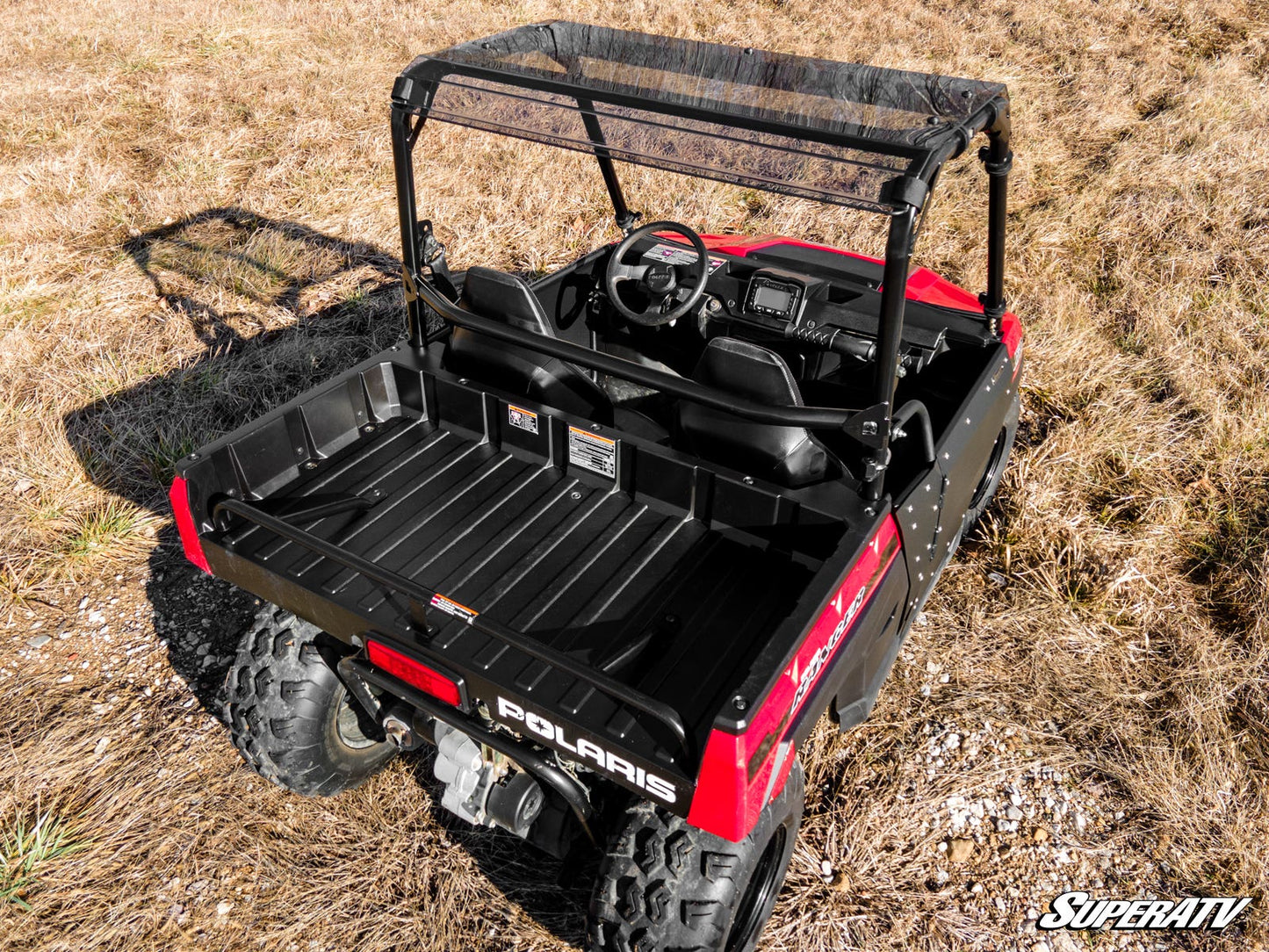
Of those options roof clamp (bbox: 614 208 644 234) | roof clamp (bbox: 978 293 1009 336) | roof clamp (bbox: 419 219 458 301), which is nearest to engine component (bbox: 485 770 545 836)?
roof clamp (bbox: 419 219 458 301)

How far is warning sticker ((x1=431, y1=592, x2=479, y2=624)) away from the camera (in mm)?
2088

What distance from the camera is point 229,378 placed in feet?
15.1

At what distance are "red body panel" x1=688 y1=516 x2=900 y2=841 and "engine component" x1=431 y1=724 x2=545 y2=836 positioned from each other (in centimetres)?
72

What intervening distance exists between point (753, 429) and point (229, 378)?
3.04 metres

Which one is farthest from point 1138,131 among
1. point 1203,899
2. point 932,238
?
point 1203,899

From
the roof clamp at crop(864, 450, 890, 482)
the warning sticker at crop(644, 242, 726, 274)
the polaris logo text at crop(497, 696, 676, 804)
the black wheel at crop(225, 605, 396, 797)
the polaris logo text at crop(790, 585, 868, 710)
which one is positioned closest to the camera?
the polaris logo text at crop(497, 696, 676, 804)

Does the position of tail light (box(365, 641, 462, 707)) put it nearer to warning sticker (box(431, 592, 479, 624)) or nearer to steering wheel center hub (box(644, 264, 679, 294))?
warning sticker (box(431, 592, 479, 624))

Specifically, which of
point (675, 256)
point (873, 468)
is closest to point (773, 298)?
point (675, 256)

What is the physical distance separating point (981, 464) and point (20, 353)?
4.52 meters

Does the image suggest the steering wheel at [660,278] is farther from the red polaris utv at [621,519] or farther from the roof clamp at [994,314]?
the roof clamp at [994,314]

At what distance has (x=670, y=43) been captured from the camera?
284 cm

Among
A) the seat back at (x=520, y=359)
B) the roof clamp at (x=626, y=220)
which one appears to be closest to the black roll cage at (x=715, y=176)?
the seat back at (x=520, y=359)

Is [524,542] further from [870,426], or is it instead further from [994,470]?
[994,470]

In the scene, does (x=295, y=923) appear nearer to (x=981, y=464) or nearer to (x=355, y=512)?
(x=355, y=512)
